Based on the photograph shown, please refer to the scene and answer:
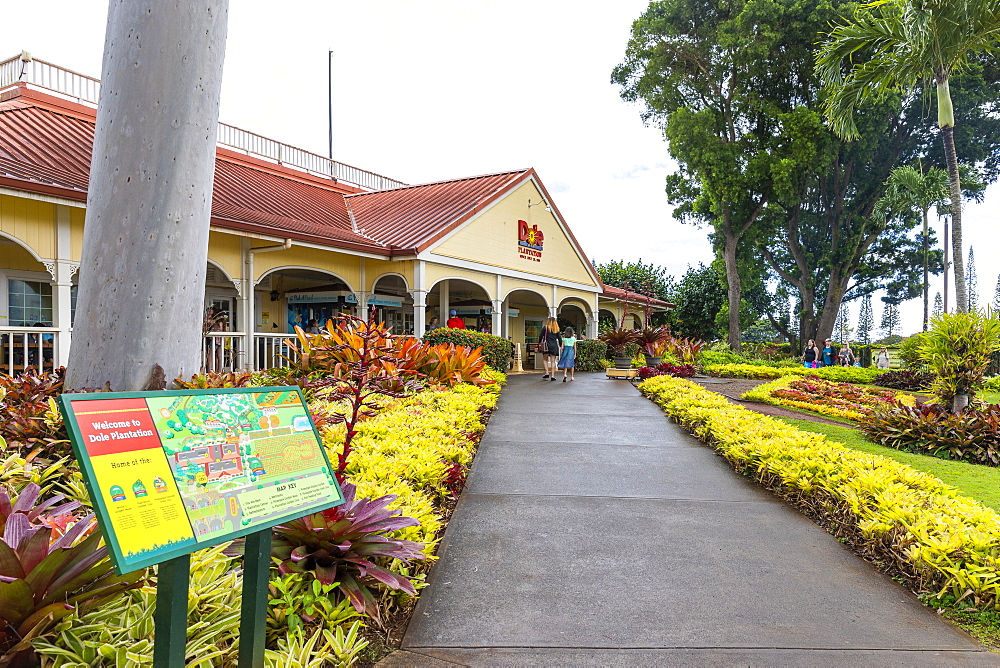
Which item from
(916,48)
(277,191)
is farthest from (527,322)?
(916,48)

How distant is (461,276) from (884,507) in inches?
499

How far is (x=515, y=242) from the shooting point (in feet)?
62.1

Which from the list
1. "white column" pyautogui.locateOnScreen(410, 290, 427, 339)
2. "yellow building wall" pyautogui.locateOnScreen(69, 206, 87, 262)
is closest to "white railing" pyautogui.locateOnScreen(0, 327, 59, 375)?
"yellow building wall" pyautogui.locateOnScreen(69, 206, 87, 262)

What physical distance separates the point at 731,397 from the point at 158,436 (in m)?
12.7

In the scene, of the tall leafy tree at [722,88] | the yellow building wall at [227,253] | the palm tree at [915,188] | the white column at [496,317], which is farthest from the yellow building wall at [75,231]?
the palm tree at [915,188]

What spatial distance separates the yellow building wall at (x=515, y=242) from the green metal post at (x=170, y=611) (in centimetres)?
1322

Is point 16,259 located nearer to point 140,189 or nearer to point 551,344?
point 140,189

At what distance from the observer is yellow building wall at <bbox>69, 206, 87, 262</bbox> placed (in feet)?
31.2

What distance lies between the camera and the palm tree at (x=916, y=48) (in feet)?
40.1

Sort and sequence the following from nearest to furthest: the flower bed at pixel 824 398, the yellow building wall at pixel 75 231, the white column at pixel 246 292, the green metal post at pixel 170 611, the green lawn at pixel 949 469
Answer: the green metal post at pixel 170 611, the green lawn at pixel 949 469, the yellow building wall at pixel 75 231, the flower bed at pixel 824 398, the white column at pixel 246 292

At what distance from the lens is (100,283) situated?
5.10m

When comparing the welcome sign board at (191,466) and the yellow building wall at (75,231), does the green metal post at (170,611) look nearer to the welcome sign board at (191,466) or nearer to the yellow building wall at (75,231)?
the welcome sign board at (191,466)

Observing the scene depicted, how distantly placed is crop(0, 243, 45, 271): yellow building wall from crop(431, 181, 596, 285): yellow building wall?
25.6 ft

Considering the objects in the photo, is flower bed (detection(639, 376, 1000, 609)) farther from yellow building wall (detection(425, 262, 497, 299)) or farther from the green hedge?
yellow building wall (detection(425, 262, 497, 299))
